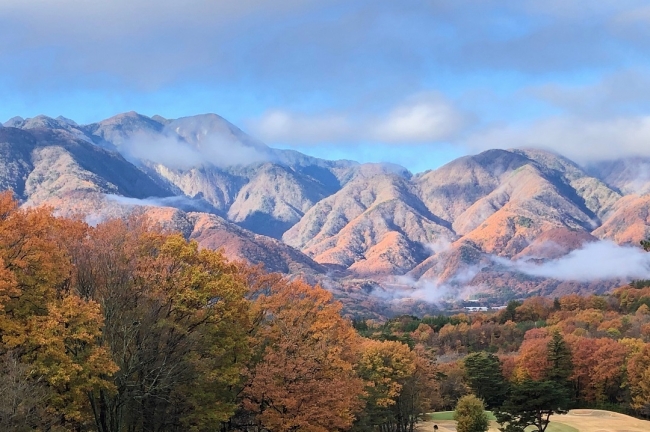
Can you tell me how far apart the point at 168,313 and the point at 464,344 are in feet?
495

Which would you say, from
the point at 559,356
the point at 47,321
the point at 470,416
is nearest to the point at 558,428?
the point at 470,416

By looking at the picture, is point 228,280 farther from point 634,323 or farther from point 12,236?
point 634,323

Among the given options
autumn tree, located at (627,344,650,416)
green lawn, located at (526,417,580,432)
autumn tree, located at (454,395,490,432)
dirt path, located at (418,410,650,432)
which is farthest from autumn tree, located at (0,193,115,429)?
autumn tree, located at (627,344,650,416)

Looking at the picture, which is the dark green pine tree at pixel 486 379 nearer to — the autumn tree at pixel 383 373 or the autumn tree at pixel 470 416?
the autumn tree at pixel 470 416

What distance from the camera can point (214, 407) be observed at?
3856 centimetres

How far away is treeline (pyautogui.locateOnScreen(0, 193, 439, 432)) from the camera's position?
1155 inches

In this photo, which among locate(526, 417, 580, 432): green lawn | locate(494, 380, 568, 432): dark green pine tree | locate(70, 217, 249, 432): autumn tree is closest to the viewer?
locate(70, 217, 249, 432): autumn tree

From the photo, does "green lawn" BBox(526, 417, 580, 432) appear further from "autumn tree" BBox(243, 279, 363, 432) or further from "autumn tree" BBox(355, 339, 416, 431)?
"autumn tree" BBox(243, 279, 363, 432)

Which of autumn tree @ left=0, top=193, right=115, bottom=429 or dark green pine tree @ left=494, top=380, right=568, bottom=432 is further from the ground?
autumn tree @ left=0, top=193, right=115, bottom=429

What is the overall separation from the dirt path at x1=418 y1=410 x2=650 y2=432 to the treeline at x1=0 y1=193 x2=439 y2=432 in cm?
5208

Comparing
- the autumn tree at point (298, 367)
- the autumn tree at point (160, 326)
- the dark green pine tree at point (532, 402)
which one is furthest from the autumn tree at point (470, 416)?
the autumn tree at point (160, 326)

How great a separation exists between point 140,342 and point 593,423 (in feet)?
255

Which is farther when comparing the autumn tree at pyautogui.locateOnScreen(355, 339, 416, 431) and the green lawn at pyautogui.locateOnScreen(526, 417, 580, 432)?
the green lawn at pyautogui.locateOnScreen(526, 417, 580, 432)

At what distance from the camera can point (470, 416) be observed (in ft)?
257
